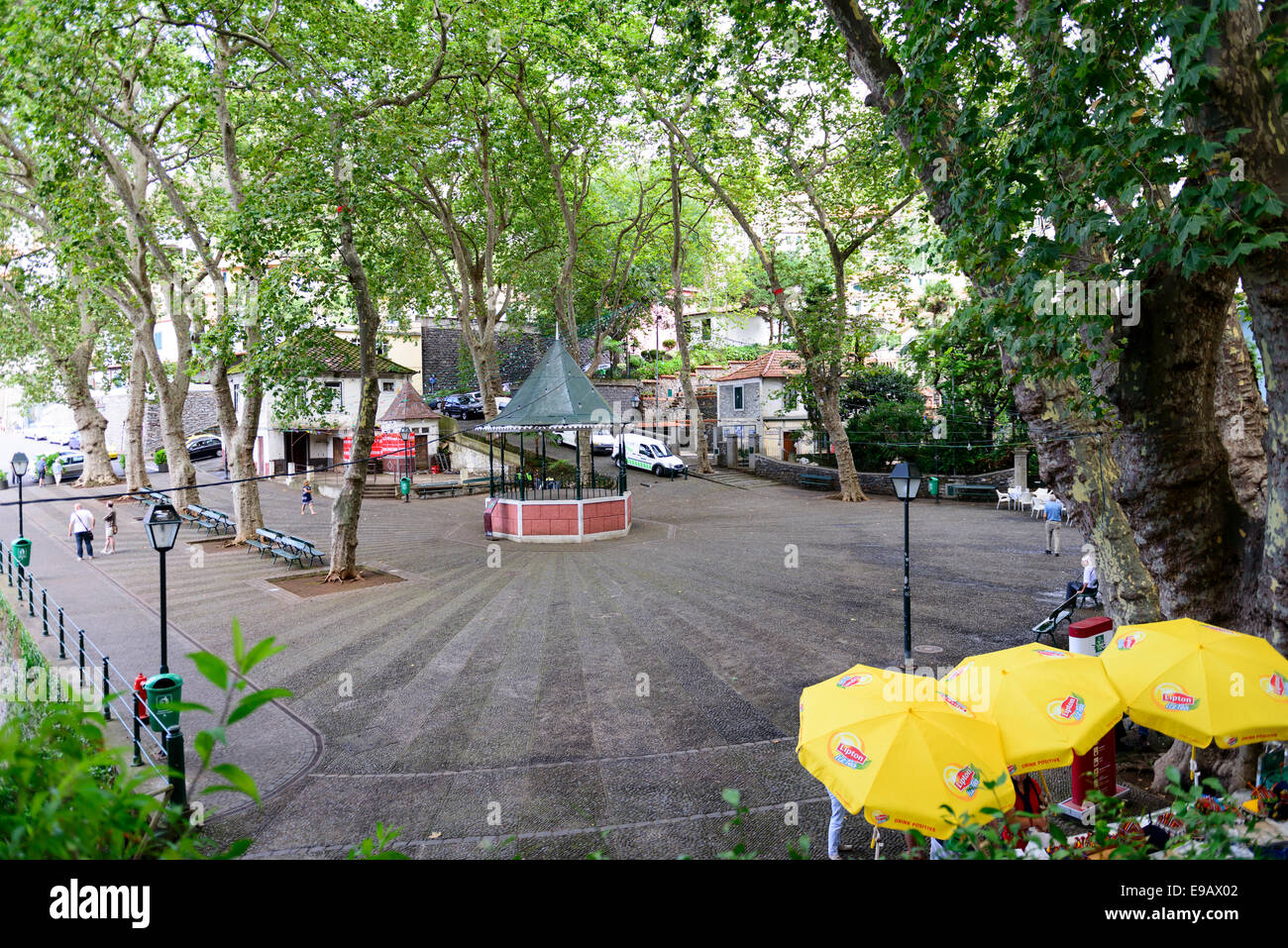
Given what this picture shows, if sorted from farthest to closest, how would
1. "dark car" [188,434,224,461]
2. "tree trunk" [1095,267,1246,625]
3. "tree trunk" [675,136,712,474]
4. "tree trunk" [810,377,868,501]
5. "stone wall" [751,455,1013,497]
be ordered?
"dark car" [188,434,224,461]
"tree trunk" [675,136,712,474]
"stone wall" [751,455,1013,497]
"tree trunk" [810,377,868,501]
"tree trunk" [1095,267,1246,625]

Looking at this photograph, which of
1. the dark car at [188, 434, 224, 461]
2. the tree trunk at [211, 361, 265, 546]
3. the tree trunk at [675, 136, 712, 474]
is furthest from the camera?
the dark car at [188, 434, 224, 461]

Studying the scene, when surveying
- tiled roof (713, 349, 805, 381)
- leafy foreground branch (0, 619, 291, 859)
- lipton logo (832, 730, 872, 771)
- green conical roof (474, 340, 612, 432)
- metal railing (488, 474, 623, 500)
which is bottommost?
lipton logo (832, 730, 872, 771)

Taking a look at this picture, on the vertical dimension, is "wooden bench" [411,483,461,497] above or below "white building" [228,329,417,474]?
below

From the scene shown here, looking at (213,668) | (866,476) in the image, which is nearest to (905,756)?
(213,668)

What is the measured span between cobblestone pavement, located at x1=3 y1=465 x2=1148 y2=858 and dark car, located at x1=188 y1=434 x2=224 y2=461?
21.0 metres

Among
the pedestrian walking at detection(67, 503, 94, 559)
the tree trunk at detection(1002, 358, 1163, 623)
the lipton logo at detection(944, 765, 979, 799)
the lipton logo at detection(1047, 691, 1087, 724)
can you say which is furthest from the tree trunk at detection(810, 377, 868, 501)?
the lipton logo at detection(944, 765, 979, 799)

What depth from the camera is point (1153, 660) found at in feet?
21.9

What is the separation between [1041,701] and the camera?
6484 mm

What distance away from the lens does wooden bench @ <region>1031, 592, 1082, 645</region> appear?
39.5 feet

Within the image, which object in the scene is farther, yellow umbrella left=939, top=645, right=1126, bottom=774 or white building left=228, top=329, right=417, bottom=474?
white building left=228, top=329, right=417, bottom=474

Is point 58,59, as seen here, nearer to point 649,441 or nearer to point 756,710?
point 756,710

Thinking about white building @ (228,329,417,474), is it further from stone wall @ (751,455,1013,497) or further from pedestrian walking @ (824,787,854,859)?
pedestrian walking @ (824,787,854,859)
